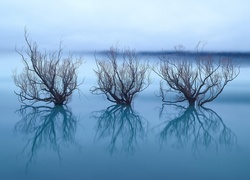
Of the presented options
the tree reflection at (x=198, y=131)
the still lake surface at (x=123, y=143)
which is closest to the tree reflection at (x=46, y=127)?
the still lake surface at (x=123, y=143)

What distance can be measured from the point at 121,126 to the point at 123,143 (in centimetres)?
269

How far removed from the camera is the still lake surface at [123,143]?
5918 mm

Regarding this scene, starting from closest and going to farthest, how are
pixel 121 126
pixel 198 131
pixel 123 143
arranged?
pixel 123 143 → pixel 198 131 → pixel 121 126

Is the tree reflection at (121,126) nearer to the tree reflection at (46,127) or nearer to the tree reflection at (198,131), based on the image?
the tree reflection at (198,131)

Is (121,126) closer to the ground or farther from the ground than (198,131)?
closer to the ground

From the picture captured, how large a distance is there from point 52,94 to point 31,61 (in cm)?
193

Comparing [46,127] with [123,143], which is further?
[46,127]

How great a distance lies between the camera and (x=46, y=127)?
10656mm

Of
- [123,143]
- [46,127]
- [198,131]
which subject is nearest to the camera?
[123,143]

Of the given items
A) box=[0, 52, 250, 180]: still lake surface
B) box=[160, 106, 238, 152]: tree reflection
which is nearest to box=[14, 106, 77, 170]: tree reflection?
box=[0, 52, 250, 180]: still lake surface

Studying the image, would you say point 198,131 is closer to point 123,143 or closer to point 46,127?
point 123,143

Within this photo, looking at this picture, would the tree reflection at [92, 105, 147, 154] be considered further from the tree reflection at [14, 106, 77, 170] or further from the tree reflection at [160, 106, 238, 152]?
the tree reflection at [14, 106, 77, 170]

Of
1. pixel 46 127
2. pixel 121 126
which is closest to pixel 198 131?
pixel 121 126

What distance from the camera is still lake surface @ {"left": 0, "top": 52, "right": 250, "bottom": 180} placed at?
5.92 meters
